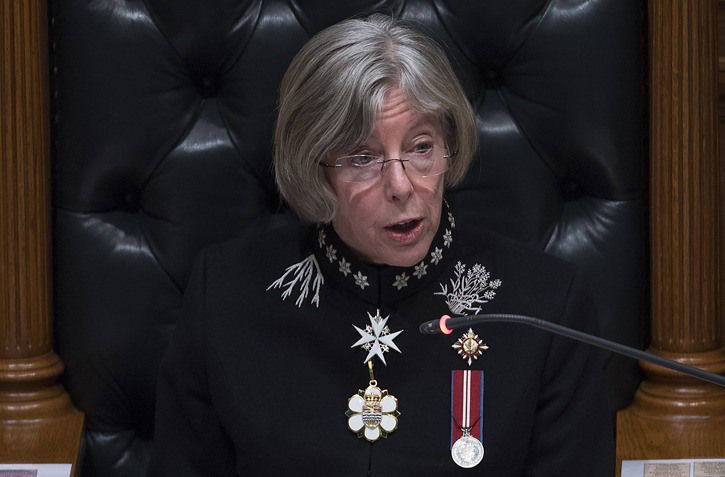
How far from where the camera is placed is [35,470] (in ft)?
5.35

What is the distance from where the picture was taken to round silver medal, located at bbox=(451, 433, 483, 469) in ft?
4.81

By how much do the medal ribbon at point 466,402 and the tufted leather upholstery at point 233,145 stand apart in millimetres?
329

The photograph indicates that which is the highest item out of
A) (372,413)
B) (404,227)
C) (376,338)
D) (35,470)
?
(404,227)

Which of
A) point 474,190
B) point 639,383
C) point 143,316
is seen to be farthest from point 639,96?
point 143,316

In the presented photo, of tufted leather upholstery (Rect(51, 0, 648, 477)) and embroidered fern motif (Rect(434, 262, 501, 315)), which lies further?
tufted leather upholstery (Rect(51, 0, 648, 477))

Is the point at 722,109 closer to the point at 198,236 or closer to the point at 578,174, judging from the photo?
the point at 578,174

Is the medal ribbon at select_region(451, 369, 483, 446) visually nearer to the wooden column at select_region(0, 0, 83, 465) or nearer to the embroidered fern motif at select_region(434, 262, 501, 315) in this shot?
the embroidered fern motif at select_region(434, 262, 501, 315)

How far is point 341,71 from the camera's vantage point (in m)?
1.40

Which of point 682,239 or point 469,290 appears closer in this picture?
point 469,290

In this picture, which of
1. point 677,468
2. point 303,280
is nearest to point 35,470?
point 303,280

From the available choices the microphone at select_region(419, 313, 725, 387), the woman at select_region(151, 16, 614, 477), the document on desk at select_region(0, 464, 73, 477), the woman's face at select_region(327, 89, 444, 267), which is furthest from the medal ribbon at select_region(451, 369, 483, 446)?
the document on desk at select_region(0, 464, 73, 477)

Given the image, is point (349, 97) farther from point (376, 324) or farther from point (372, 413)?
point (372, 413)

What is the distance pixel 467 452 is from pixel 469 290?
225 millimetres

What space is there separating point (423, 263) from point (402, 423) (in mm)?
219
